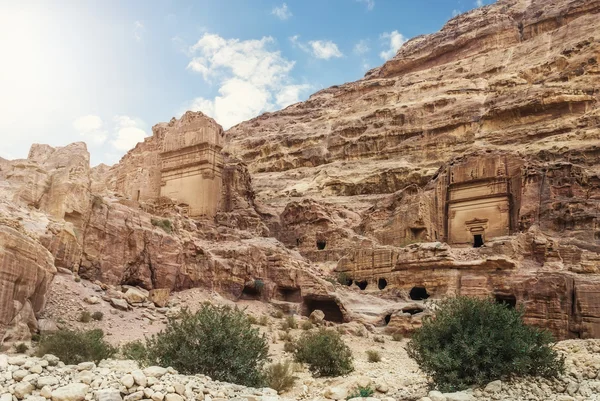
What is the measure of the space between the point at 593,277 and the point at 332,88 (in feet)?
231

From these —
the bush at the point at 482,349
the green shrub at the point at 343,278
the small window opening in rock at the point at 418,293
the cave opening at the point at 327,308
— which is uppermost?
the green shrub at the point at 343,278

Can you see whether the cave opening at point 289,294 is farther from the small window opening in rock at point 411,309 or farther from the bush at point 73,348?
the bush at point 73,348

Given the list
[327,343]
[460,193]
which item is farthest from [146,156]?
[327,343]

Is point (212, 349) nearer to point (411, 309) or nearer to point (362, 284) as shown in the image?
point (411, 309)

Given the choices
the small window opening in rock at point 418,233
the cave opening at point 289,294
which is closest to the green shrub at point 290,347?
the cave opening at point 289,294

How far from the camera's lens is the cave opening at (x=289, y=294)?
22.2 metres

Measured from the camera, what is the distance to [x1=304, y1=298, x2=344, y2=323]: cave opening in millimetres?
21484

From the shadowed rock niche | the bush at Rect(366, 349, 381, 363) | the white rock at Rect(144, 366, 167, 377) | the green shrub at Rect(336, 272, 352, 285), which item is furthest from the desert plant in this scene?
the shadowed rock niche

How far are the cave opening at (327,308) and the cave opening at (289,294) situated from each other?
384mm

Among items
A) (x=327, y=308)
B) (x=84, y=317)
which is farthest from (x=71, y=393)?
(x=327, y=308)

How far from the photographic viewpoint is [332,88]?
279ft

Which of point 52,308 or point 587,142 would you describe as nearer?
point 52,308

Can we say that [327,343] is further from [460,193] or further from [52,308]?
[460,193]

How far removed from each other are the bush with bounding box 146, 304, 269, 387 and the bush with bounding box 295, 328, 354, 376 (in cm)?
296
